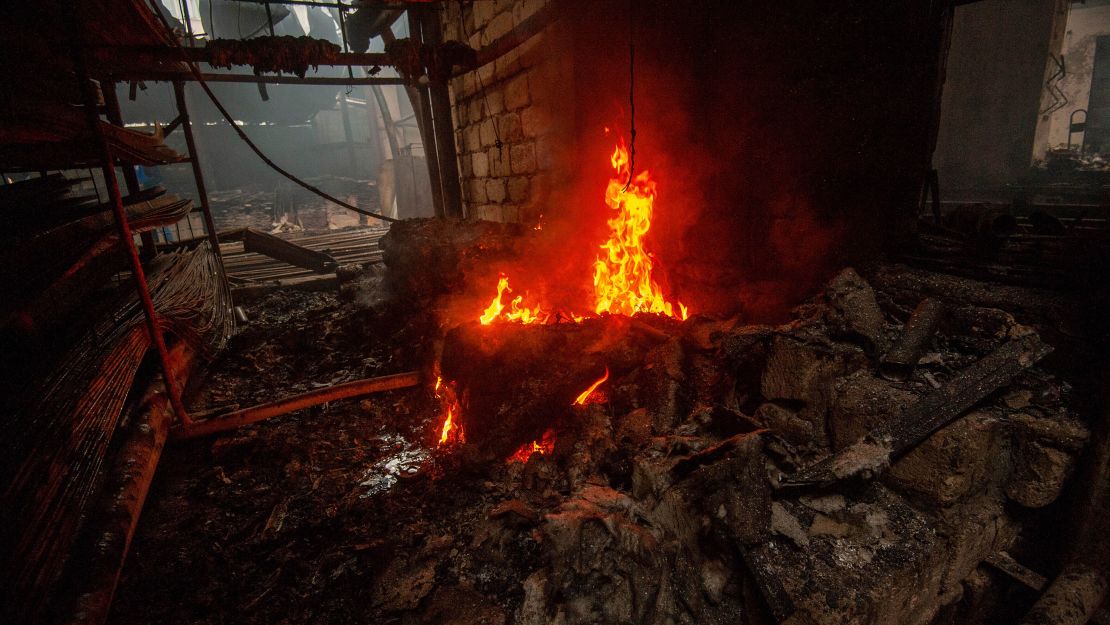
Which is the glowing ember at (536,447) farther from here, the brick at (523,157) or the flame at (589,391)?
the brick at (523,157)

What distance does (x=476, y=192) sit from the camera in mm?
7277

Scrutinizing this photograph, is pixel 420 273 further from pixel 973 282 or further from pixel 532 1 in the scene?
pixel 973 282

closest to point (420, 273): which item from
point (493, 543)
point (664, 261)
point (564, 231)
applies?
point (564, 231)

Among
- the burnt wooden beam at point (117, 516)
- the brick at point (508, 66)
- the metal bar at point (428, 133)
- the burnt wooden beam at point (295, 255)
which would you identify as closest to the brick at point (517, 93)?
the brick at point (508, 66)

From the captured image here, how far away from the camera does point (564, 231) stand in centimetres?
509

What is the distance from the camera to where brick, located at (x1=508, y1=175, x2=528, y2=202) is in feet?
19.1

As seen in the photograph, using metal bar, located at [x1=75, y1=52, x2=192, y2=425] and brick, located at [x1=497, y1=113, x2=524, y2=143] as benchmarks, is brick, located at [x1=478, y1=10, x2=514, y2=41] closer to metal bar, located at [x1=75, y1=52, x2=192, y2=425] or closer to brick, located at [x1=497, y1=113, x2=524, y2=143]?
brick, located at [x1=497, y1=113, x2=524, y2=143]

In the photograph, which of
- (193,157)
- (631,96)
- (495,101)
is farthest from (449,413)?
(193,157)

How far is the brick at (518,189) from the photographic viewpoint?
5816 millimetres

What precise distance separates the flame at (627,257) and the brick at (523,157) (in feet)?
4.38

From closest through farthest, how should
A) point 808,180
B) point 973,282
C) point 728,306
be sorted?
point 973,282 < point 808,180 < point 728,306

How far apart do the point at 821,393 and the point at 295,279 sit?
8.81 meters

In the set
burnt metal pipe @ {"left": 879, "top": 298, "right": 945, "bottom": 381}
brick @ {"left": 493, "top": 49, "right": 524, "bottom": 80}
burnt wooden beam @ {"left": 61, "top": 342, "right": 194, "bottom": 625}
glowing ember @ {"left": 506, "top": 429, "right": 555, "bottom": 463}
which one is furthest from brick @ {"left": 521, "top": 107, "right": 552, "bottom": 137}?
burnt wooden beam @ {"left": 61, "top": 342, "right": 194, "bottom": 625}

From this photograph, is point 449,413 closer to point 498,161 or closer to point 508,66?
point 498,161
